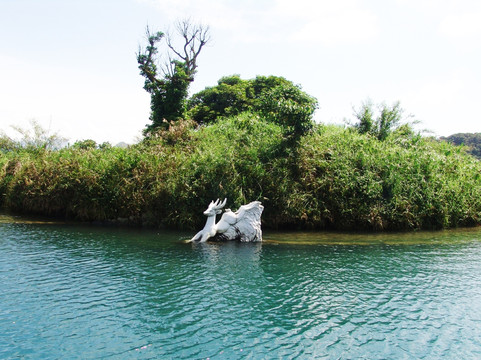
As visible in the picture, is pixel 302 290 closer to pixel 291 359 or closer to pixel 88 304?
pixel 291 359

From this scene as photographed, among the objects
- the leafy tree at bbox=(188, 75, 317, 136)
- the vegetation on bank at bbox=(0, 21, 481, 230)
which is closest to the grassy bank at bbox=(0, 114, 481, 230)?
the vegetation on bank at bbox=(0, 21, 481, 230)

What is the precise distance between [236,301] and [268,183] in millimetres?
12069

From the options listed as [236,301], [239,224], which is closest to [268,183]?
[239,224]

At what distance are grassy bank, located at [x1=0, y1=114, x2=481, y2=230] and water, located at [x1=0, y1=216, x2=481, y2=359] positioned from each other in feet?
15.1

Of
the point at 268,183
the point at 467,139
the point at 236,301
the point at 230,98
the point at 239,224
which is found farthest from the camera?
the point at 467,139

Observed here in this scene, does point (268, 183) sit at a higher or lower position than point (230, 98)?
lower

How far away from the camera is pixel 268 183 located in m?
21.3

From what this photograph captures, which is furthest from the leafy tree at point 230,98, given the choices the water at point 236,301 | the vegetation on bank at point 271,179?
the water at point 236,301

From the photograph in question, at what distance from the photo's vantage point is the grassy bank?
20812 mm

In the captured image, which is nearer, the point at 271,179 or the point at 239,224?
the point at 239,224

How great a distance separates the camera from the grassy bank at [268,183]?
68.3ft

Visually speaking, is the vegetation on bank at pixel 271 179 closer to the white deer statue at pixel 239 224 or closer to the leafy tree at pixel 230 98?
the white deer statue at pixel 239 224

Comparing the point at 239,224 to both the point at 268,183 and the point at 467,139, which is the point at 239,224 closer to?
the point at 268,183

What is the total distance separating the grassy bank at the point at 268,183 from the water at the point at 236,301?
460 centimetres
